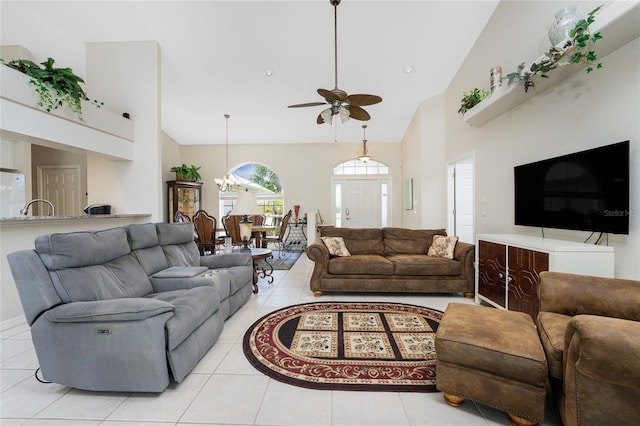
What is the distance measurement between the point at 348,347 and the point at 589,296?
168cm

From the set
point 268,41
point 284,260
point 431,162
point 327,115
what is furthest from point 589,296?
point 284,260

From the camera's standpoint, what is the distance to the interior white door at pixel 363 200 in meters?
7.61

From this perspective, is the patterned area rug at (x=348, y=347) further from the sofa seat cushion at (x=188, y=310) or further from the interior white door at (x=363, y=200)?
the interior white door at (x=363, y=200)

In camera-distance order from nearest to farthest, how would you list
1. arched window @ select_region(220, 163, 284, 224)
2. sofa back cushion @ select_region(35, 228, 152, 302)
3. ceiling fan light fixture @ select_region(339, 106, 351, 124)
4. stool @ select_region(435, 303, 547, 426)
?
stool @ select_region(435, 303, 547, 426) < sofa back cushion @ select_region(35, 228, 152, 302) < ceiling fan light fixture @ select_region(339, 106, 351, 124) < arched window @ select_region(220, 163, 284, 224)

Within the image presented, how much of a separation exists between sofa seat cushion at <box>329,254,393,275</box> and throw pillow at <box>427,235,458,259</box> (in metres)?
0.76

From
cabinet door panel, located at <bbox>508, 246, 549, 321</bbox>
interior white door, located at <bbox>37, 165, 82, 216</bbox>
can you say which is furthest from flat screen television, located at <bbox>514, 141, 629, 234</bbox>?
interior white door, located at <bbox>37, 165, 82, 216</bbox>

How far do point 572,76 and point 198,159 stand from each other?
25.9 feet

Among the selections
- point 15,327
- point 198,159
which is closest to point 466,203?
point 15,327

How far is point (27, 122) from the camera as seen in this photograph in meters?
2.75

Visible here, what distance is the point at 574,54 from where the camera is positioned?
7.09ft

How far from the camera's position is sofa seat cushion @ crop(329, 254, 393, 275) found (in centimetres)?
349

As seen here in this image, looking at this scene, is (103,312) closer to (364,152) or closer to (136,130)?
(136,130)

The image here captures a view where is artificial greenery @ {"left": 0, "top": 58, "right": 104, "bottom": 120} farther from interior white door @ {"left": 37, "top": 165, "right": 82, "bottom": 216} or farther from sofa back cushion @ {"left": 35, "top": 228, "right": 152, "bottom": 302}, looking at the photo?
interior white door @ {"left": 37, "top": 165, "right": 82, "bottom": 216}

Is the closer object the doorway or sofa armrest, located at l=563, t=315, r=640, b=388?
sofa armrest, located at l=563, t=315, r=640, b=388
